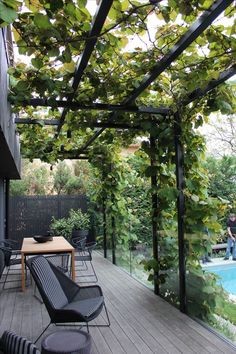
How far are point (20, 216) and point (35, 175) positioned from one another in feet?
10.5

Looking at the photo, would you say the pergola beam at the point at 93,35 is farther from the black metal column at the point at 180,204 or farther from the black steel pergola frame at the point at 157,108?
the black metal column at the point at 180,204

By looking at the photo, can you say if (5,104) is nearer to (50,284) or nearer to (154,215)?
(50,284)

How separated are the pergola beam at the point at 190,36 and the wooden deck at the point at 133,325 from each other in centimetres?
263

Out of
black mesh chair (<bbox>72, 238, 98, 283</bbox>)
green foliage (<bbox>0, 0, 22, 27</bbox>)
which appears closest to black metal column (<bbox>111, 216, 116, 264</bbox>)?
black mesh chair (<bbox>72, 238, 98, 283</bbox>)

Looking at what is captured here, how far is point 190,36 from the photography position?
2457mm

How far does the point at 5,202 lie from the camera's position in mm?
8453

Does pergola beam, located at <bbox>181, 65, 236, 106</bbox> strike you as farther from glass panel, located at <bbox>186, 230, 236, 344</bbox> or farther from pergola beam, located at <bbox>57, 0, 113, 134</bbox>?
glass panel, located at <bbox>186, 230, 236, 344</bbox>

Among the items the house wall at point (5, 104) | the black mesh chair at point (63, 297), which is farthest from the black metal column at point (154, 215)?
the house wall at point (5, 104)

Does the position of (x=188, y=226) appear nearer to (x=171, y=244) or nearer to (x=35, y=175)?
(x=171, y=244)

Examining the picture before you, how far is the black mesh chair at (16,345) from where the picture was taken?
1.83 metres

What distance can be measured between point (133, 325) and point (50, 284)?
111 centimetres

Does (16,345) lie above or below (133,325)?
above

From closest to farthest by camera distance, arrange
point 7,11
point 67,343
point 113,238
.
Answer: point 7,11 → point 67,343 → point 113,238

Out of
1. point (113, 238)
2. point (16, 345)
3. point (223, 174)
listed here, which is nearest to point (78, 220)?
point (113, 238)
